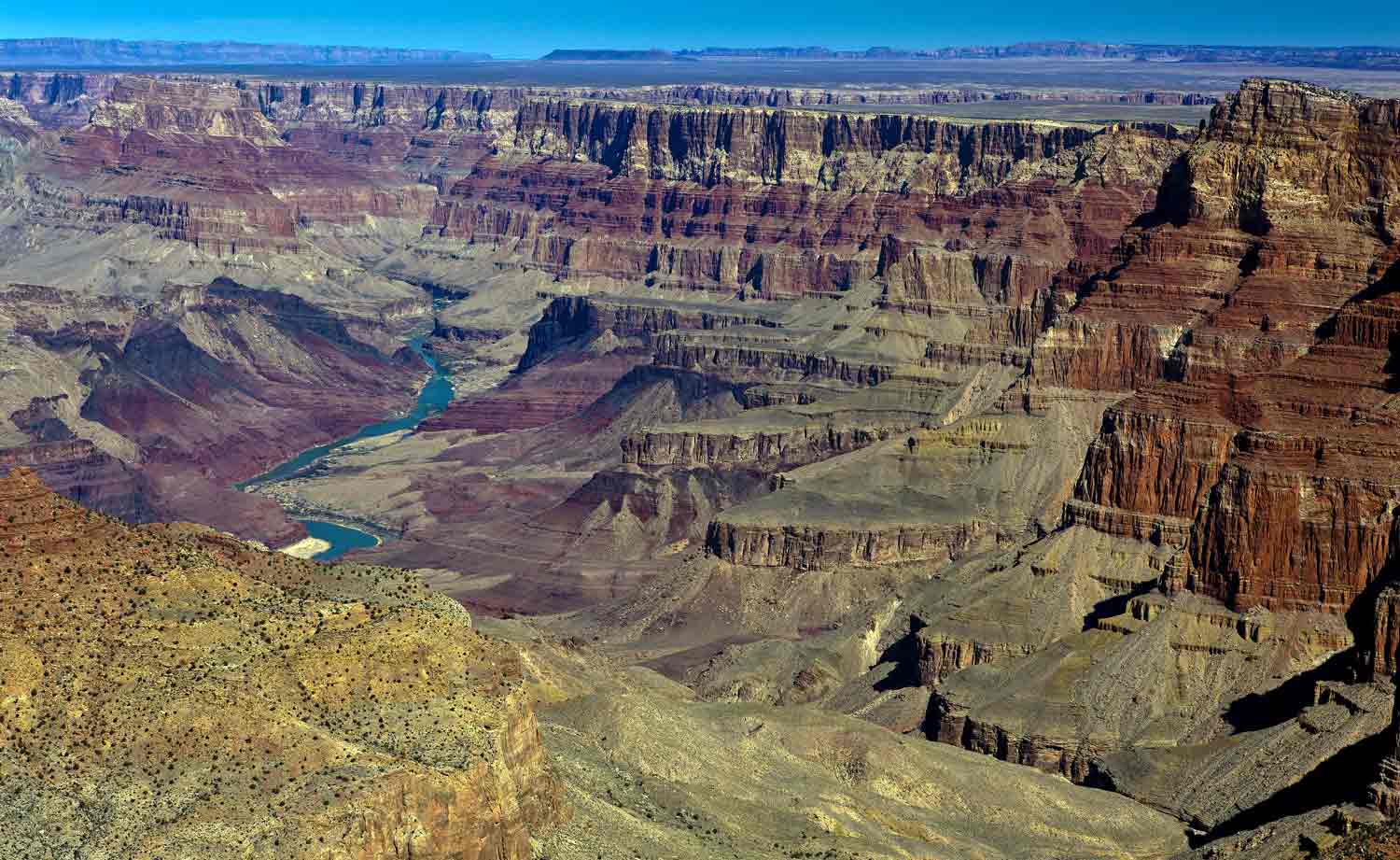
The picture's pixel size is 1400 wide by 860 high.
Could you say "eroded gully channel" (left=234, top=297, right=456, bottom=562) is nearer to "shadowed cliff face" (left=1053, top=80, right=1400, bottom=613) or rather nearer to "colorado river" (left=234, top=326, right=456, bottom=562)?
"colorado river" (left=234, top=326, right=456, bottom=562)

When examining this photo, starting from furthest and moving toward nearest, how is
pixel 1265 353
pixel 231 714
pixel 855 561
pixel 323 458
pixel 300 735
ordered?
pixel 323 458, pixel 855 561, pixel 1265 353, pixel 300 735, pixel 231 714

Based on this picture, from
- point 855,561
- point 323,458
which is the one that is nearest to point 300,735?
point 855,561

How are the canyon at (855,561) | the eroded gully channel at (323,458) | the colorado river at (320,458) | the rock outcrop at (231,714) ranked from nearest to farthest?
1. the rock outcrop at (231,714)
2. the canyon at (855,561)
3. the colorado river at (320,458)
4. the eroded gully channel at (323,458)

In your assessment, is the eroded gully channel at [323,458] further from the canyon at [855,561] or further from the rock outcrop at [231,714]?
the rock outcrop at [231,714]

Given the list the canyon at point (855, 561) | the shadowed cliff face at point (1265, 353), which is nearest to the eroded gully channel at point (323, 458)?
the canyon at point (855, 561)

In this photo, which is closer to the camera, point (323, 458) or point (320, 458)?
point (320, 458)

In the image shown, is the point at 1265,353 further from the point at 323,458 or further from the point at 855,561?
the point at 323,458

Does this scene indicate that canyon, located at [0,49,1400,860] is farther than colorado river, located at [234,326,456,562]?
No

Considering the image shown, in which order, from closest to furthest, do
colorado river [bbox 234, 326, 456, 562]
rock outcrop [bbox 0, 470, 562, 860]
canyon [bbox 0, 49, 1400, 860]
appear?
rock outcrop [bbox 0, 470, 562, 860] < canyon [bbox 0, 49, 1400, 860] < colorado river [bbox 234, 326, 456, 562]

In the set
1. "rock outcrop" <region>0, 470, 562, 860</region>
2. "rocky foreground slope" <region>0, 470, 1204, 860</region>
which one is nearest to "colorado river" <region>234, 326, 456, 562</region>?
"rocky foreground slope" <region>0, 470, 1204, 860</region>
